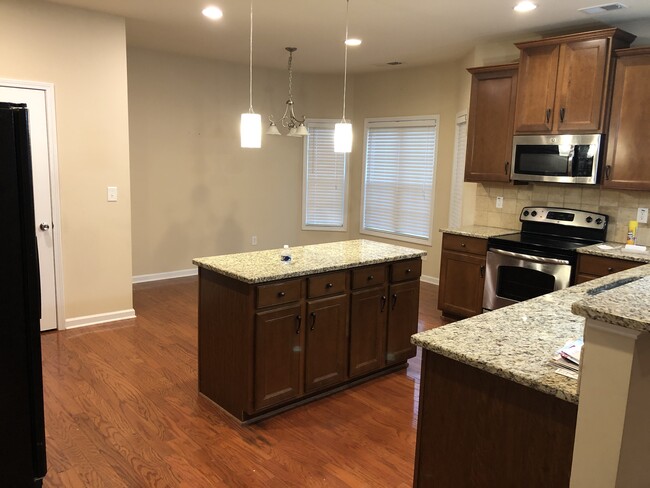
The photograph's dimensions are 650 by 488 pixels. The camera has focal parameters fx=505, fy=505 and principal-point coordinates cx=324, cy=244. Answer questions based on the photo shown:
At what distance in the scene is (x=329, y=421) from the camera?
303cm

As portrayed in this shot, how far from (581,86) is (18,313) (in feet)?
13.7

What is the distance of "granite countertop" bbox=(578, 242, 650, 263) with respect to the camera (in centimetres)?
360

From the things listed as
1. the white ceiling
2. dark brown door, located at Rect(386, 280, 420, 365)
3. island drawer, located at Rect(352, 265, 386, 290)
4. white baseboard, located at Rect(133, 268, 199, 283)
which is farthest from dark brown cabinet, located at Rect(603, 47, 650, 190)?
white baseboard, located at Rect(133, 268, 199, 283)

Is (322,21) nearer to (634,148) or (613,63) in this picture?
(613,63)

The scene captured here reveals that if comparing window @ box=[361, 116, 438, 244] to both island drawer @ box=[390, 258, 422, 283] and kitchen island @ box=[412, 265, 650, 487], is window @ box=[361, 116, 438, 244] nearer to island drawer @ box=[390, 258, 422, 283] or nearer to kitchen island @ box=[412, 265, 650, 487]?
island drawer @ box=[390, 258, 422, 283]

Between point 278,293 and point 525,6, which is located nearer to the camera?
point 278,293

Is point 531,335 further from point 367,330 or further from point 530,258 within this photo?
point 530,258

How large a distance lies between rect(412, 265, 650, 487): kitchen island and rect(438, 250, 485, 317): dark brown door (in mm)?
2589

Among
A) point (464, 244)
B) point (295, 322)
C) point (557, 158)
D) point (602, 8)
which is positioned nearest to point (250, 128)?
point (295, 322)

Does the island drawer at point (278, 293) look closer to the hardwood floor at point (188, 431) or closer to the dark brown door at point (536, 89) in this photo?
the hardwood floor at point (188, 431)

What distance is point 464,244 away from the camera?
15.3 ft

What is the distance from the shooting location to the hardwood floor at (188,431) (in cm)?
247

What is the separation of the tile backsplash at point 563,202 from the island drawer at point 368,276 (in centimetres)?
209

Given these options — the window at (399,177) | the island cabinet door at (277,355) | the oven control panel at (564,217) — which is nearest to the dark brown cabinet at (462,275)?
the oven control panel at (564,217)
